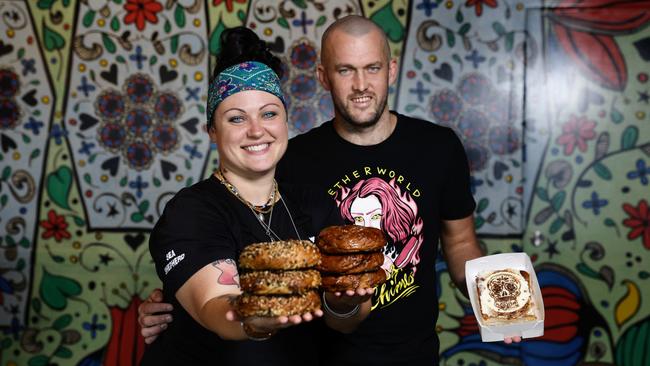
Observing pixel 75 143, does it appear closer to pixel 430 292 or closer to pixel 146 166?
pixel 146 166

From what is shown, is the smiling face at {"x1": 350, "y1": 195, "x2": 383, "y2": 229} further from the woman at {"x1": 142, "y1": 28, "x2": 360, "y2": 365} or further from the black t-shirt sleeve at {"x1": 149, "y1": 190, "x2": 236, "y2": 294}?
the black t-shirt sleeve at {"x1": 149, "y1": 190, "x2": 236, "y2": 294}

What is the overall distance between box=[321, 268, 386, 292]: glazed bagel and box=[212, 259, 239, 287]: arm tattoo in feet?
0.83

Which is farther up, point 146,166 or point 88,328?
point 146,166

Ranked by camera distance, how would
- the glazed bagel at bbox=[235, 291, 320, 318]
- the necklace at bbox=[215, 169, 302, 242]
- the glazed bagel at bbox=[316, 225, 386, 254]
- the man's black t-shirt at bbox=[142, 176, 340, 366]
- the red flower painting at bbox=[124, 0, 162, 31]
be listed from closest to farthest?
the glazed bagel at bbox=[235, 291, 320, 318] → the man's black t-shirt at bbox=[142, 176, 340, 366] → the glazed bagel at bbox=[316, 225, 386, 254] → the necklace at bbox=[215, 169, 302, 242] → the red flower painting at bbox=[124, 0, 162, 31]

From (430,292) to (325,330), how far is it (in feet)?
1.30

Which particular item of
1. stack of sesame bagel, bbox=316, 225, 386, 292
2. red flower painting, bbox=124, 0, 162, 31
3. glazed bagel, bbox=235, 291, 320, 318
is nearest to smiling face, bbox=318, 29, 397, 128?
stack of sesame bagel, bbox=316, 225, 386, 292

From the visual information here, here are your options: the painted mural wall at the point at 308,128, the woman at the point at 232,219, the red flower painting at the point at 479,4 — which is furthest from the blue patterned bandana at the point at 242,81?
the red flower painting at the point at 479,4

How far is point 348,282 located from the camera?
5.65ft

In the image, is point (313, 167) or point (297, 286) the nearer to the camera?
point (297, 286)

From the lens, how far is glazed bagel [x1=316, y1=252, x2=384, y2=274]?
173 centimetres

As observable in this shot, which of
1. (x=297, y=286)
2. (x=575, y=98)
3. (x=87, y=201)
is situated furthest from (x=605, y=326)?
(x=87, y=201)

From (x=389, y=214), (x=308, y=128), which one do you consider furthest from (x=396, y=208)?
(x=308, y=128)

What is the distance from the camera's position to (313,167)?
2.45m

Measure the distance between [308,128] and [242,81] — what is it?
176cm
